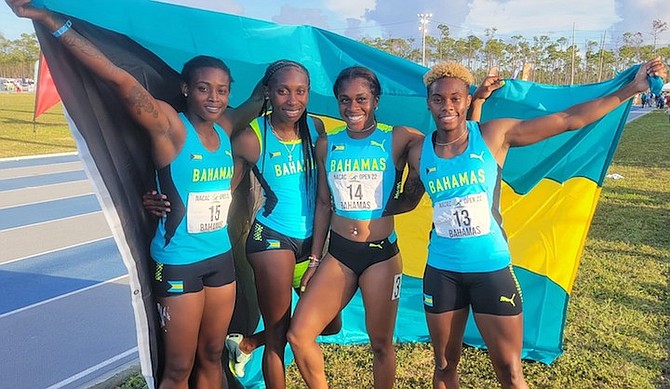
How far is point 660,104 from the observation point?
132ft

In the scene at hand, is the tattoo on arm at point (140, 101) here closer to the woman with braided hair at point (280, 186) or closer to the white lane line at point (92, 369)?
the woman with braided hair at point (280, 186)

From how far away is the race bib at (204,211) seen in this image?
2678mm

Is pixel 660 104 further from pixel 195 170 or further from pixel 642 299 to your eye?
pixel 195 170

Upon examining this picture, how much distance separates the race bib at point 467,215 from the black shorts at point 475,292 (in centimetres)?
20

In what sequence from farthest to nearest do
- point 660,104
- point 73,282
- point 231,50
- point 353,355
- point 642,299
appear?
point 660,104
point 73,282
point 642,299
point 353,355
point 231,50

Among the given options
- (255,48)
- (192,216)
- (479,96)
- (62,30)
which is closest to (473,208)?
(479,96)

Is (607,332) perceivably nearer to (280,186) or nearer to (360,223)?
(360,223)

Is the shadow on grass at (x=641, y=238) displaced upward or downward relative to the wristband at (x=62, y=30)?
downward

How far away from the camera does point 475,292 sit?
2641mm

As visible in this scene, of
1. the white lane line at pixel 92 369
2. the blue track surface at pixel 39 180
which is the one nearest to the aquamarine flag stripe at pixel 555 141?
the white lane line at pixel 92 369

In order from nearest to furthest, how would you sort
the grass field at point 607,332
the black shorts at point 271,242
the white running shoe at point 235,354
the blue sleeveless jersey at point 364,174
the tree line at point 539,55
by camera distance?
1. the blue sleeveless jersey at point 364,174
2. the black shorts at point 271,242
3. the white running shoe at point 235,354
4. the grass field at point 607,332
5. the tree line at point 539,55

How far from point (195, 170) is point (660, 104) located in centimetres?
4512

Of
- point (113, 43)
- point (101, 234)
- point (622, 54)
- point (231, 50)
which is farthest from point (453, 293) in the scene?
point (622, 54)

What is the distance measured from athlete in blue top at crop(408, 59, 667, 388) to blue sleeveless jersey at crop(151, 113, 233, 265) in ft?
3.35
